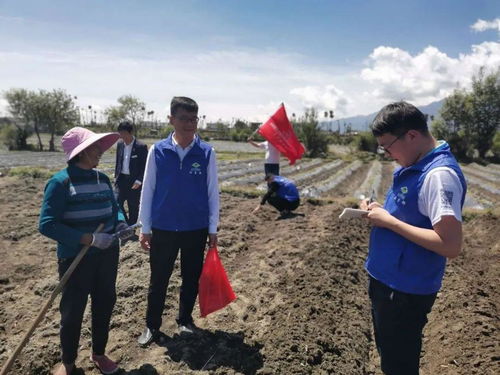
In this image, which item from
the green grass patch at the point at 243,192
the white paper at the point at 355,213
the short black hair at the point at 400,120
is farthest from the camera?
the green grass patch at the point at 243,192

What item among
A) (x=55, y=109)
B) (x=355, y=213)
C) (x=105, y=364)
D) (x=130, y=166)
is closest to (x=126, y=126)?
(x=130, y=166)

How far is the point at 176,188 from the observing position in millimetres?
2986

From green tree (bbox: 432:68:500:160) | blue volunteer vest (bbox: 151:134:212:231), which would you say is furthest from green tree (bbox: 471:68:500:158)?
blue volunteer vest (bbox: 151:134:212:231)

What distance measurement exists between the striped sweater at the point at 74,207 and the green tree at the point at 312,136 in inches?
1018

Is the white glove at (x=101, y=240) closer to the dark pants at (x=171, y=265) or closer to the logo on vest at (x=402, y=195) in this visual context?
the dark pants at (x=171, y=265)

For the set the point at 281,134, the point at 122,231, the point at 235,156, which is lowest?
the point at 235,156

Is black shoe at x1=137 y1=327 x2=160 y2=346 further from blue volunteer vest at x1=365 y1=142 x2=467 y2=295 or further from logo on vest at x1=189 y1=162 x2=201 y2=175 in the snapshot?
blue volunteer vest at x1=365 y1=142 x2=467 y2=295

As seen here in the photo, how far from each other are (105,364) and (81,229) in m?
1.09

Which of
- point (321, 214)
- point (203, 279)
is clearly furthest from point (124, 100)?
point (203, 279)

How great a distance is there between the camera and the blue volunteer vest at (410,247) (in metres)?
1.76

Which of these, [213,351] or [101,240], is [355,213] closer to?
[101,240]

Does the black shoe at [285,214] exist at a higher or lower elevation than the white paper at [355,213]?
lower

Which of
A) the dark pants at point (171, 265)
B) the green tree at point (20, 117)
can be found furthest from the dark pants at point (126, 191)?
the green tree at point (20, 117)

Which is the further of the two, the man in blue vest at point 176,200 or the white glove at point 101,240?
the man in blue vest at point 176,200
